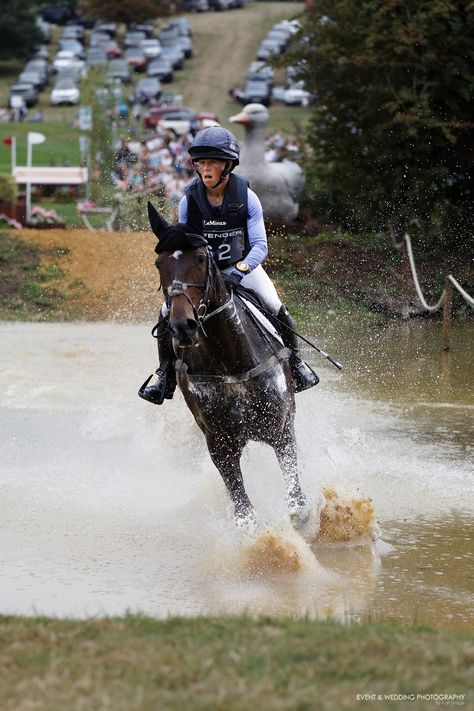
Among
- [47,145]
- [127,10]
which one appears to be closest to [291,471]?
[47,145]

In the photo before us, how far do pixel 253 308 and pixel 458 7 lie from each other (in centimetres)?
1708

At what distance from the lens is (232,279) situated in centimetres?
930

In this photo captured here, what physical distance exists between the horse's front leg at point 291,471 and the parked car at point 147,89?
59615 mm

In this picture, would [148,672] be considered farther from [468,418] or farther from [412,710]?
[468,418]

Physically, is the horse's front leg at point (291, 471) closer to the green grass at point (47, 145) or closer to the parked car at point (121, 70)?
the green grass at point (47, 145)

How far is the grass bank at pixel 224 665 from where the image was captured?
5.37 meters

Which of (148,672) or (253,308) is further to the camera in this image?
(253,308)

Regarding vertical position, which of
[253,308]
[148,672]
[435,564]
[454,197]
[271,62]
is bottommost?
[454,197]

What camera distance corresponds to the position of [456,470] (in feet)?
41.5

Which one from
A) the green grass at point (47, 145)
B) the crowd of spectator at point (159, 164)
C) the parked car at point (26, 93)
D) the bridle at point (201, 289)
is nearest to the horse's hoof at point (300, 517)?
the bridle at point (201, 289)

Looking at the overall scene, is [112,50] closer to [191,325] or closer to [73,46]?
[73,46]

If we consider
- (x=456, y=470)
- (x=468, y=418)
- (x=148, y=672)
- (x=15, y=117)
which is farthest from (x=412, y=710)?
(x=15, y=117)

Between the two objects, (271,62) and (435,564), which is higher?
(435,564)

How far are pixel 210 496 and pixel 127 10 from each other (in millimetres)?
85678
